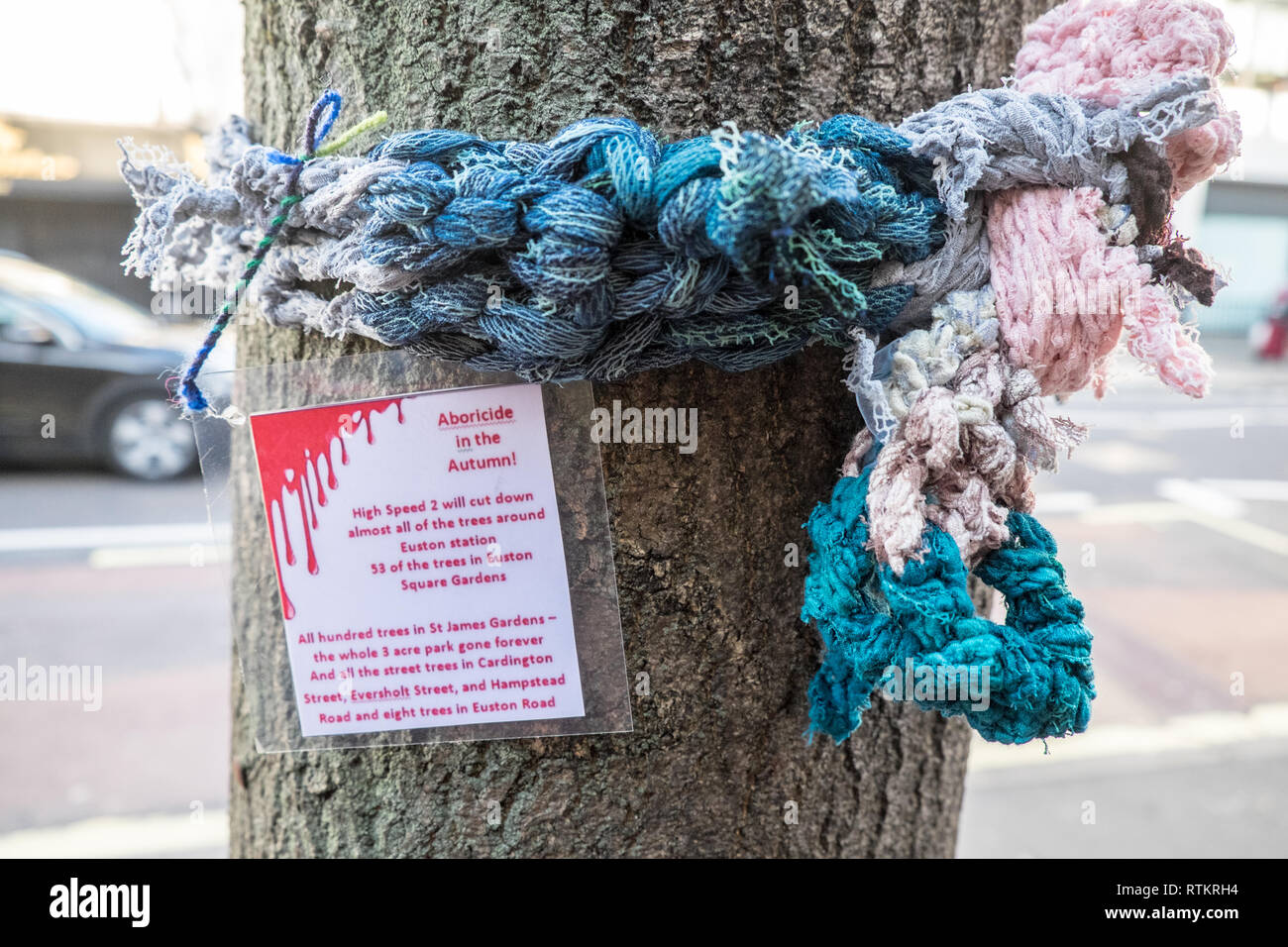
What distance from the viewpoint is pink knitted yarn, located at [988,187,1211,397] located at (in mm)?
690

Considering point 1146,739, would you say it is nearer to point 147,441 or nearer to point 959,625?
point 959,625

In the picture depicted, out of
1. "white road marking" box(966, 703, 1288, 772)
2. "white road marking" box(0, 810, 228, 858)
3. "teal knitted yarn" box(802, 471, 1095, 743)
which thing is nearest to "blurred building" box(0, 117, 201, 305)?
"white road marking" box(0, 810, 228, 858)

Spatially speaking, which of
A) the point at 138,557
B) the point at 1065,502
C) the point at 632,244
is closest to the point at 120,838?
the point at 138,557

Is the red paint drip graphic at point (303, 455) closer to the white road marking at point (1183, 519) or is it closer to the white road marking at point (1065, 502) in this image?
the white road marking at point (1065, 502)

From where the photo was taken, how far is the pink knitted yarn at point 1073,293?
0.69 m

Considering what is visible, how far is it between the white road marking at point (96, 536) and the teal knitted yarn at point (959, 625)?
443 cm

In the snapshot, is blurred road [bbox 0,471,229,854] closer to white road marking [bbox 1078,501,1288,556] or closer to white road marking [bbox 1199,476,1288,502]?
white road marking [bbox 1078,501,1288,556]

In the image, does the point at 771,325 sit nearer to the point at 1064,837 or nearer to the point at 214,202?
the point at 214,202

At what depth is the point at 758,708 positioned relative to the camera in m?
0.86

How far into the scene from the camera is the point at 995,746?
3.42m

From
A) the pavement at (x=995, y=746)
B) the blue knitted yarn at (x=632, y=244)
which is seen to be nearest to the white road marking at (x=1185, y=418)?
the pavement at (x=995, y=746)

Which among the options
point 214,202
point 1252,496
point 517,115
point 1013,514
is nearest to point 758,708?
point 1013,514

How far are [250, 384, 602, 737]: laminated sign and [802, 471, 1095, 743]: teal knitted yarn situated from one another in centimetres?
24
